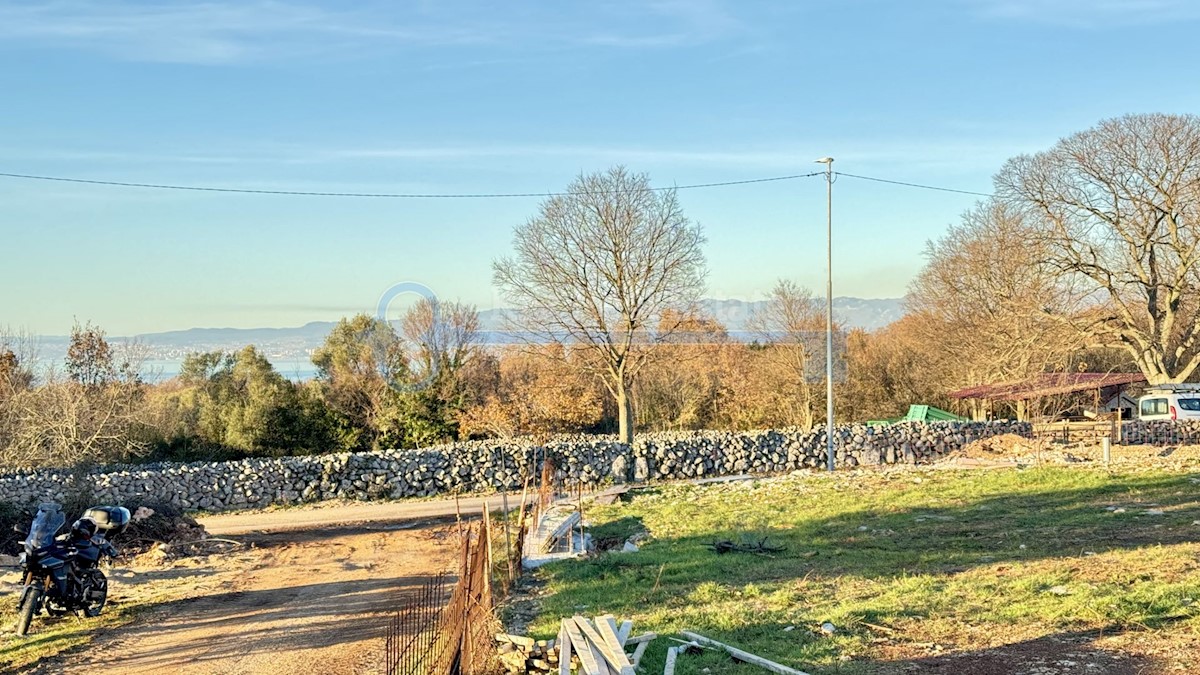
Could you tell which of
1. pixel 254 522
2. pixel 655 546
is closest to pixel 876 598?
pixel 655 546

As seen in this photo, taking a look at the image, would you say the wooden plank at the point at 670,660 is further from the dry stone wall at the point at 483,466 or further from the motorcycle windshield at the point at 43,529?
the dry stone wall at the point at 483,466

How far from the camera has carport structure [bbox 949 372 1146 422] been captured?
3853cm

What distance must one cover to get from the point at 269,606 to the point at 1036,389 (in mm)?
32956

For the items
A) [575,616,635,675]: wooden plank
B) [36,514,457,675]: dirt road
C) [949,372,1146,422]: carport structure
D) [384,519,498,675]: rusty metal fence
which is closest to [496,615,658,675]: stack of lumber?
[575,616,635,675]: wooden plank

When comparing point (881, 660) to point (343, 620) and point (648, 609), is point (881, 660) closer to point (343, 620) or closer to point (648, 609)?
point (648, 609)

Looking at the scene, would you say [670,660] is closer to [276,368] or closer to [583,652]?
[583,652]

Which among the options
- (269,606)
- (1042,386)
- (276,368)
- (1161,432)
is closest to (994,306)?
(1042,386)

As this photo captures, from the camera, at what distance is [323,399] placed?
4075 centimetres

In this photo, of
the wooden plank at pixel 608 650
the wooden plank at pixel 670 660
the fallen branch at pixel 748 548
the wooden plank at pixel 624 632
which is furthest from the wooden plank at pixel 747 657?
the fallen branch at pixel 748 548

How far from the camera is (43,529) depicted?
463 inches

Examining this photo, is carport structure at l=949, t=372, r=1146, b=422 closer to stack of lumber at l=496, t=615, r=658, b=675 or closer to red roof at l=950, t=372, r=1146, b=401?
red roof at l=950, t=372, r=1146, b=401

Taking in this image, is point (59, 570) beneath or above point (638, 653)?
above

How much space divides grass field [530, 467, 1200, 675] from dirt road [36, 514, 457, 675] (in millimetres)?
2228

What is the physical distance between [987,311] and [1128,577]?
125 ft
